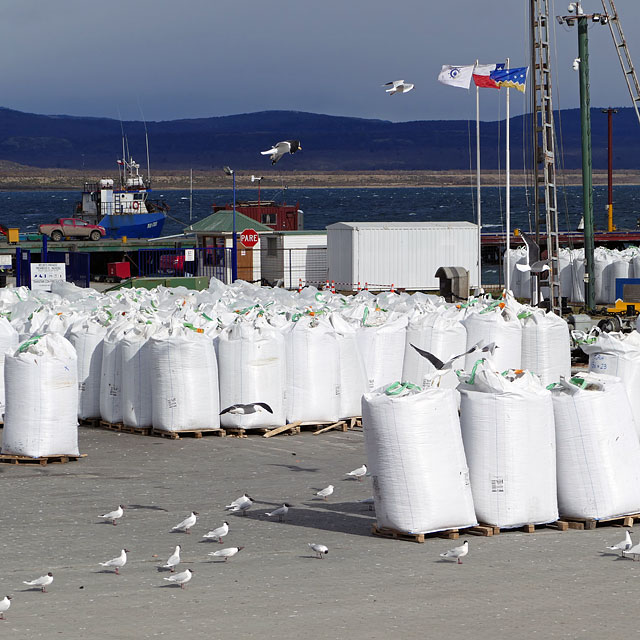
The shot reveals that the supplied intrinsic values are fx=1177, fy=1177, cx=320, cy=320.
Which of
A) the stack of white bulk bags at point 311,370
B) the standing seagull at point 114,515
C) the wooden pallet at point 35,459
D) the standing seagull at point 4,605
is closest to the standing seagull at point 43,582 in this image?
the standing seagull at point 4,605

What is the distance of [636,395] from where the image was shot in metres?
12.8

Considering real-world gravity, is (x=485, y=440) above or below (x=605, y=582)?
above

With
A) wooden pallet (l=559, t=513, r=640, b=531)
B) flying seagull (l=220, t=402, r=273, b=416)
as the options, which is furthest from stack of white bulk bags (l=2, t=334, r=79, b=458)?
wooden pallet (l=559, t=513, r=640, b=531)

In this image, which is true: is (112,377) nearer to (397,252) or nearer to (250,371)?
(250,371)

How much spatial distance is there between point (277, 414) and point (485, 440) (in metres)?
5.26

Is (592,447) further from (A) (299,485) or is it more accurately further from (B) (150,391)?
(B) (150,391)

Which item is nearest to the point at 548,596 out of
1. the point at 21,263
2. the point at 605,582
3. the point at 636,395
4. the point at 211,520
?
the point at 605,582

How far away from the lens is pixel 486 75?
29.5m

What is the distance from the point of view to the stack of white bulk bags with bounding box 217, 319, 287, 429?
46.7 ft

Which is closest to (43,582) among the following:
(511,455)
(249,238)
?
(511,455)

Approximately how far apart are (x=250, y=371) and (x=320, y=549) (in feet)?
18.7

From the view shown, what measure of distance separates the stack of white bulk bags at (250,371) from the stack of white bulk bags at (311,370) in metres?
0.21

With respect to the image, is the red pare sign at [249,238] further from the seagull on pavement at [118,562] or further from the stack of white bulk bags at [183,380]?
the seagull on pavement at [118,562]

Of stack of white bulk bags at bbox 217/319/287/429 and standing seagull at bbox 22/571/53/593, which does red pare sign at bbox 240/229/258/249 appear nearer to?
stack of white bulk bags at bbox 217/319/287/429
